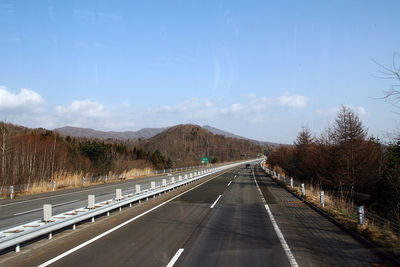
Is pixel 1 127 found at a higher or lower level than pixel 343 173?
higher

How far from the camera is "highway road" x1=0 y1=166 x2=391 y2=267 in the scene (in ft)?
21.5

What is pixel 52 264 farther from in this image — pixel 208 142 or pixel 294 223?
pixel 208 142

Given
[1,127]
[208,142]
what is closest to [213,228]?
[1,127]

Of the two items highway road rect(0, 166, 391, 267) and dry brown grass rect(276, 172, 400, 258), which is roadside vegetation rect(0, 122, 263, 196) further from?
dry brown grass rect(276, 172, 400, 258)

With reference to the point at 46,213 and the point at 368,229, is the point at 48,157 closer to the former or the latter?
the point at 46,213

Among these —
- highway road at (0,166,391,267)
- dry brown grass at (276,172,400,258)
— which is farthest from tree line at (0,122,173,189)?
dry brown grass at (276,172,400,258)

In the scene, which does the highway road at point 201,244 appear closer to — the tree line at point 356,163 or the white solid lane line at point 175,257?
the white solid lane line at point 175,257

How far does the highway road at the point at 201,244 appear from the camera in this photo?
656 cm

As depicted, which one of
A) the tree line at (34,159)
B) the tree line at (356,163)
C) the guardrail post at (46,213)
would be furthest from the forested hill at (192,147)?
the guardrail post at (46,213)

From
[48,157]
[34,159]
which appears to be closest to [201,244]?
[34,159]

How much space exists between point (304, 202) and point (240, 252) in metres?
11.5

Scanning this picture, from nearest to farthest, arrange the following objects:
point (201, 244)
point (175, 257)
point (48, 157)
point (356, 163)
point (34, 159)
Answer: point (175, 257) → point (201, 244) → point (356, 163) → point (34, 159) → point (48, 157)

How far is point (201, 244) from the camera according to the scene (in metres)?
8.03

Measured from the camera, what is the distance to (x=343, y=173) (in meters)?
23.8
